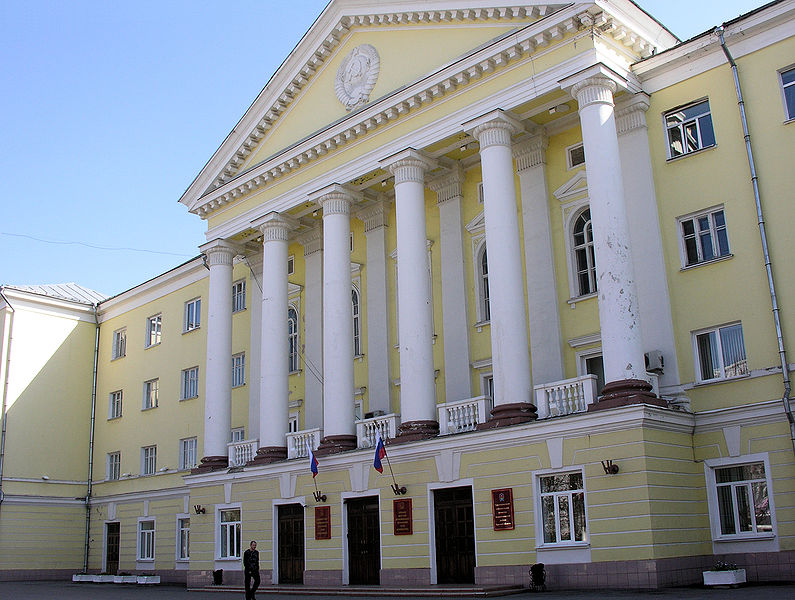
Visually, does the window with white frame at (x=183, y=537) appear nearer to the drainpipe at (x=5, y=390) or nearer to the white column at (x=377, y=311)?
the drainpipe at (x=5, y=390)

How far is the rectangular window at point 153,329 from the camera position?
118 feet

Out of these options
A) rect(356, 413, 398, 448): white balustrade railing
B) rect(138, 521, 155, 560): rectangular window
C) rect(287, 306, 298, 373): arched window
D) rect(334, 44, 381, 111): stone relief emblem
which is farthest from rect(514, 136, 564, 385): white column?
rect(138, 521, 155, 560): rectangular window

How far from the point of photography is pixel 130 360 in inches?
1460

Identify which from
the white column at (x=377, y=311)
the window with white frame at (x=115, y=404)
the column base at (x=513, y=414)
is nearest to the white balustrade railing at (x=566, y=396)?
the column base at (x=513, y=414)

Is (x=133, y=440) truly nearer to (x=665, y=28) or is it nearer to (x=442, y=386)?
(x=442, y=386)

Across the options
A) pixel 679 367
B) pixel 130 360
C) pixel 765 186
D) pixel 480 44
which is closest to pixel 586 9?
pixel 480 44

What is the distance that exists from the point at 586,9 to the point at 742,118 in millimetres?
4309

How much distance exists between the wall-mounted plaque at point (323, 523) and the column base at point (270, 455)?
7.88ft

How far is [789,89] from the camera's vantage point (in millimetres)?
18750

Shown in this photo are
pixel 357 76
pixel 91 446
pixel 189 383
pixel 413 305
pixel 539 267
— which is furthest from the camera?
pixel 91 446

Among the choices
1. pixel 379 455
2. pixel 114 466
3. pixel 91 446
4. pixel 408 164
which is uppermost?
pixel 408 164

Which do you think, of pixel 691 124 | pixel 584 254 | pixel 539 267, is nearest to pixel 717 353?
pixel 584 254

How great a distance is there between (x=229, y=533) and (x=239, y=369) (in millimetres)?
7003

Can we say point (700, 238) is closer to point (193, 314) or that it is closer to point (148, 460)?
point (193, 314)
